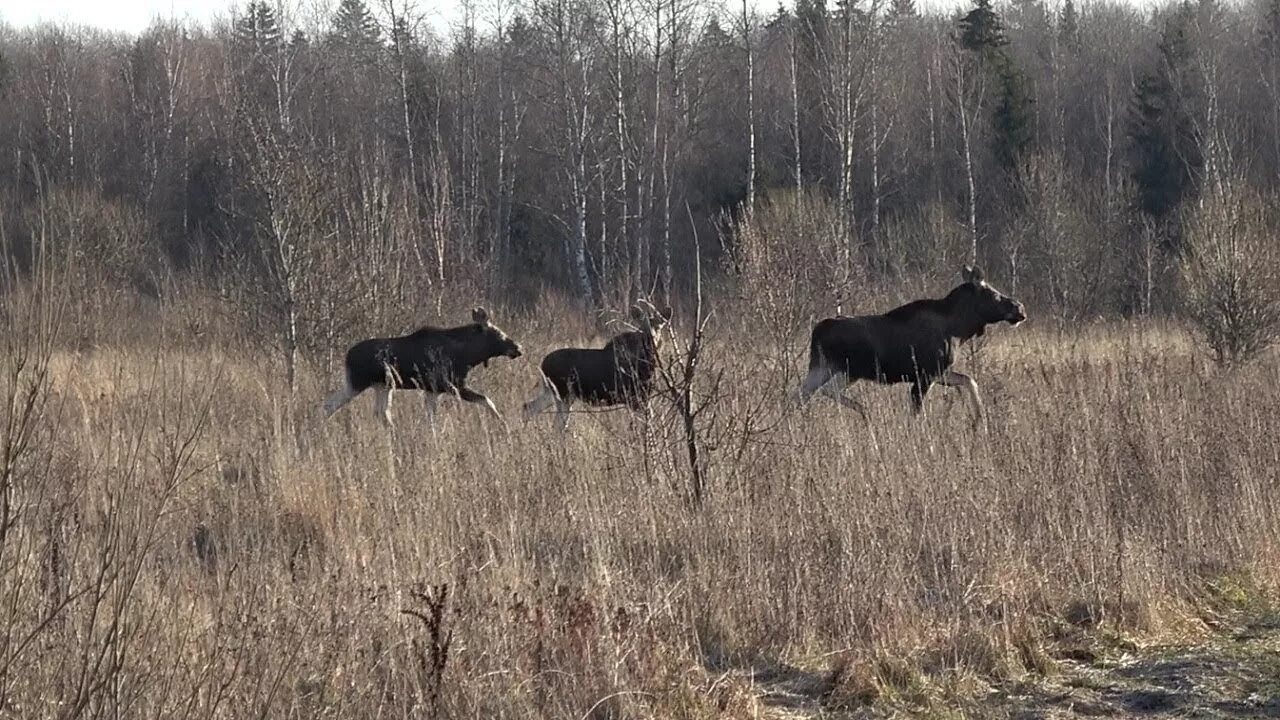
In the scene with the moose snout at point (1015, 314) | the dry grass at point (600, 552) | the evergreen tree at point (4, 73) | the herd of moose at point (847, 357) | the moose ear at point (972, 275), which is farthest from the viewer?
the evergreen tree at point (4, 73)

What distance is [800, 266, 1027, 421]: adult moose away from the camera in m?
13.6

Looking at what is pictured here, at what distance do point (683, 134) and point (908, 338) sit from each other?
86.8 ft

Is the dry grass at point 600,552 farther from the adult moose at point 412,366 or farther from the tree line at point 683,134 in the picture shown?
the tree line at point 683,134

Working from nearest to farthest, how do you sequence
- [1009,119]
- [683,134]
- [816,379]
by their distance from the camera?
[816,379] < [683,134] < [1009,119]

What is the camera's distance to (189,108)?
48.6 meters

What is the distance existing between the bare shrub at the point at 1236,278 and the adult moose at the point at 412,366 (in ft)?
30.1

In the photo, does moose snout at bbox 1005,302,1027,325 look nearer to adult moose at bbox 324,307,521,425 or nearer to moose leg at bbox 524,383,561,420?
moose leg at bbox 524,383,561,420

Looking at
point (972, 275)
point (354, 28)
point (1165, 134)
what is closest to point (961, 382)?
point (972, 275)

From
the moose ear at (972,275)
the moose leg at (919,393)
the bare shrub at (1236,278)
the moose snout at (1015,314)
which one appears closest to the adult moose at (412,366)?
the moose leg at (919,393)

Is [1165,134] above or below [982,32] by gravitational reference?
below

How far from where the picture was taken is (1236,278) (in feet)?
57.1

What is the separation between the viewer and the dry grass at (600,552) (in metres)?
4.03

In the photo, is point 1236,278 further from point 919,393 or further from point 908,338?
point 919,393

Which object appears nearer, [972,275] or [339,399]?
[972,275]
